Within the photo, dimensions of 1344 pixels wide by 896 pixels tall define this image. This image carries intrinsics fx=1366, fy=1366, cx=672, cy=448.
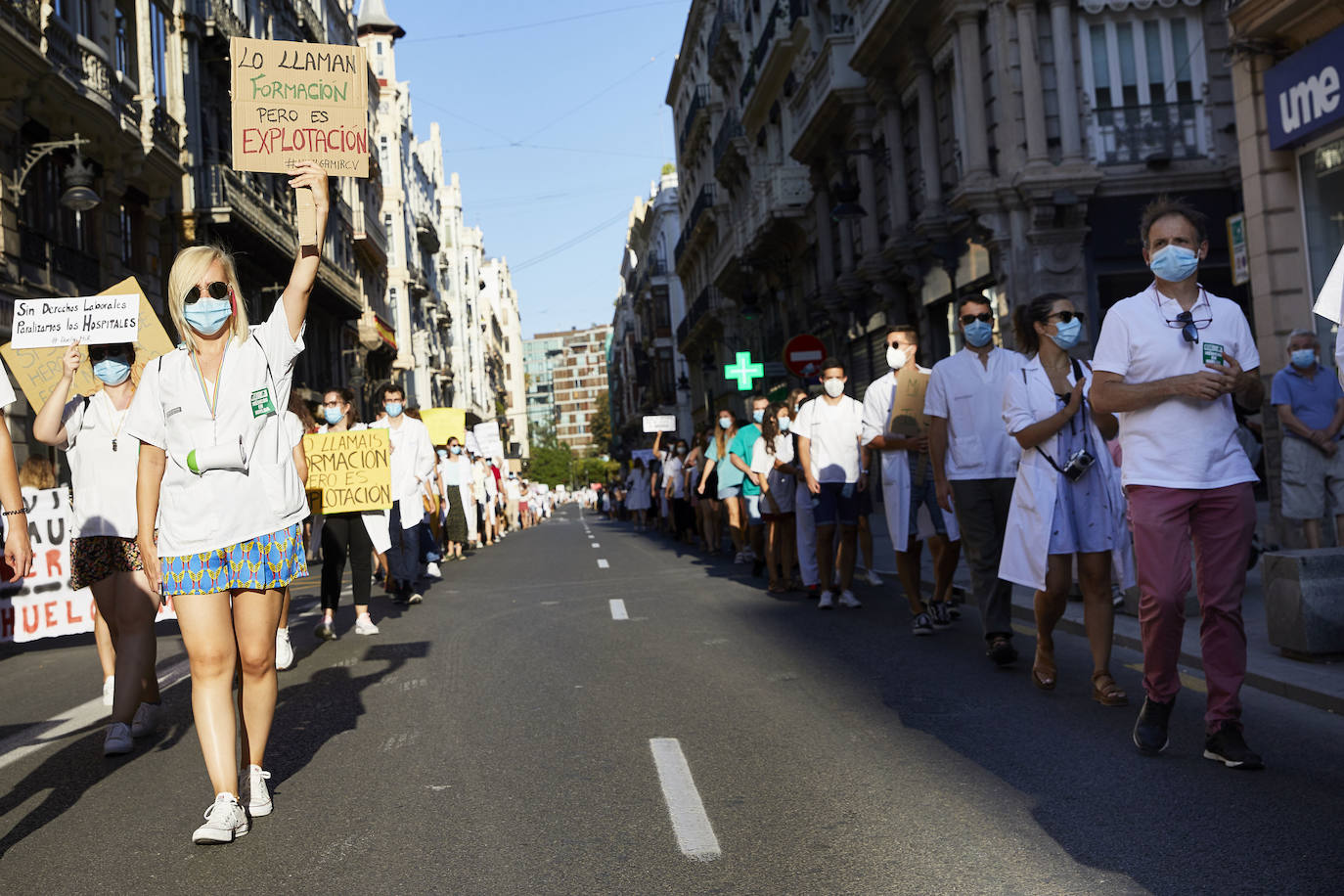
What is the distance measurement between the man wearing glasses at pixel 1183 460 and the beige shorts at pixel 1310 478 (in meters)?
6.11

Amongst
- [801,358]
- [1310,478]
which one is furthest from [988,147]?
[1310,478]

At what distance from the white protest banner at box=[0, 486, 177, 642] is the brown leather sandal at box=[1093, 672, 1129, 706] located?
5730 millimetres

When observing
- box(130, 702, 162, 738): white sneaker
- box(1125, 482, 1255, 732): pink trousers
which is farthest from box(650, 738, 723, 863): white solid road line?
box(130, 702, 162, 738): white sneaker

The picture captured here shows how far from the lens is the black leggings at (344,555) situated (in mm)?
10414

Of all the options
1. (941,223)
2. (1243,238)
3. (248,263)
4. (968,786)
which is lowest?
(968,786)

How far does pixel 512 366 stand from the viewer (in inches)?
6398

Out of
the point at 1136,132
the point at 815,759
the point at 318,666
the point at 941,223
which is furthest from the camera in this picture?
the point at 941,223

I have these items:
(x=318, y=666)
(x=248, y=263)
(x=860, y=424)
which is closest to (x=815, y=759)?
(x=318, y=666)

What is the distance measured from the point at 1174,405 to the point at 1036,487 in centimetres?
141

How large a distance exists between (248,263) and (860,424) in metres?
26.0

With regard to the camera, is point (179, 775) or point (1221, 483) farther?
point (179, 775)

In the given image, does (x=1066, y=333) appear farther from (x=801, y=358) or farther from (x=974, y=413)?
(x=801, y=358)

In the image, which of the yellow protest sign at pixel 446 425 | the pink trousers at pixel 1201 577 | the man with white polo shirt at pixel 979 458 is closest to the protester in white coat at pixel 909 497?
the man with white polo shirt at pixel 979 458

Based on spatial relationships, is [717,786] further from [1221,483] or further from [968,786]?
[1221,483]
